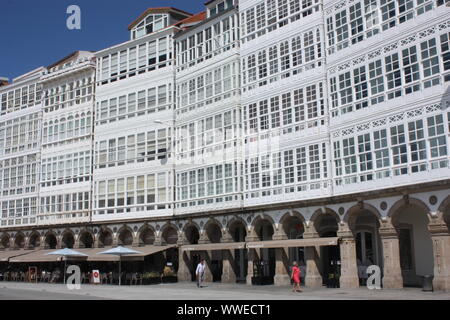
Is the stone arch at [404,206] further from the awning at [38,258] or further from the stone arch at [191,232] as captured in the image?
the awning at [38,258]

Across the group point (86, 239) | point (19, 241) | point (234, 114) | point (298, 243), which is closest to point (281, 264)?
point (298, 243)

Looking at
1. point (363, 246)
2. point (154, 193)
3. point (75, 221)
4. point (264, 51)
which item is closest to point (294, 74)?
point (264, 51)

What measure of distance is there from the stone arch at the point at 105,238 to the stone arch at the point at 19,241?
1009 centimetres

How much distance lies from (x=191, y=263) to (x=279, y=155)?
1095cm

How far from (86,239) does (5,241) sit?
10262 mm

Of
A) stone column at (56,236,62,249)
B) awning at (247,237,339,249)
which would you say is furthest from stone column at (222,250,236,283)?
stone column at (56,236,62,249)

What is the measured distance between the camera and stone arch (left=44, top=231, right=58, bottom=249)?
4803cm

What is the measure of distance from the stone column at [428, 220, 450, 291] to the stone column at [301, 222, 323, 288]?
7.21m

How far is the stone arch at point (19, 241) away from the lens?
5081 cm

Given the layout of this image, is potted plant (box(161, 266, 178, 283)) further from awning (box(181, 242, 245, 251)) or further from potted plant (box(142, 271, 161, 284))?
awning (box(181, 242, 245, 251))

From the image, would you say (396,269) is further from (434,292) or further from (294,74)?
(294,74)

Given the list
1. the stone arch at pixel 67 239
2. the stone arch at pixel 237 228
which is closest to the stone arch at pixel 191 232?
the stone arch at pixel 237 228

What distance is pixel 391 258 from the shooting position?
26859mm

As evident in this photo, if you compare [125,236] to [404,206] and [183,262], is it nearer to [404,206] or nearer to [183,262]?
[183,262]
